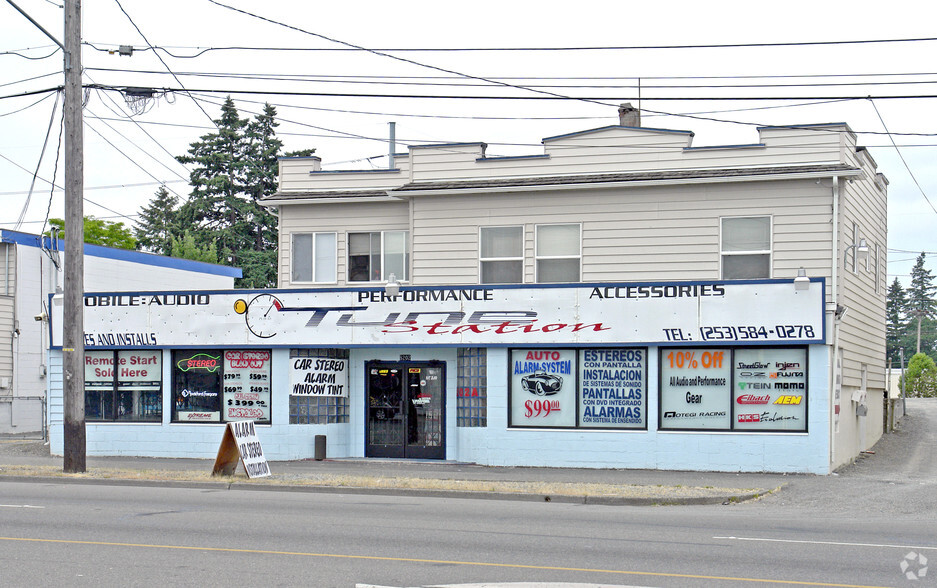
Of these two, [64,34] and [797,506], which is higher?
[64,34]

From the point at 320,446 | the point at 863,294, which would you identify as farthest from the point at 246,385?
the point at 863,294

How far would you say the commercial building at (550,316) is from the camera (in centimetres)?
2159

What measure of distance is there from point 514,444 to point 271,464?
18.1 feet

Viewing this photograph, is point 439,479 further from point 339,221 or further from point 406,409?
point 339,221

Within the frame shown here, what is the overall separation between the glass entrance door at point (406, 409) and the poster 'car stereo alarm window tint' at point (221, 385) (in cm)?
258

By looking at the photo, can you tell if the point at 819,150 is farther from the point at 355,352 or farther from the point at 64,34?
the point at 64,34

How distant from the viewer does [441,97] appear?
2092 centimetres

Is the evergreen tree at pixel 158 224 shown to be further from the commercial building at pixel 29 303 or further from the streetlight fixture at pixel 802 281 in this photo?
the streetlight fixture at pixel 802 281

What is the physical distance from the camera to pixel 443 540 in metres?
11.9

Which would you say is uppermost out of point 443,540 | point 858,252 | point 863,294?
point 858,252

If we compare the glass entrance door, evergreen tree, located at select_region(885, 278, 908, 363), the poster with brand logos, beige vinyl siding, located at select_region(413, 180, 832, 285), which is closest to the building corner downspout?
beige vinyl siding, located at select_region(413, 180, 832, 285)

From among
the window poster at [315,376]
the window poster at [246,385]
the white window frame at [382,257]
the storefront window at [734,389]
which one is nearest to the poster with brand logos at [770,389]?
the storefront window at [734,389]

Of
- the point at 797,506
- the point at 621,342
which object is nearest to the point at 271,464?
the point at 621,342

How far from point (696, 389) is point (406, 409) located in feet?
22.2
